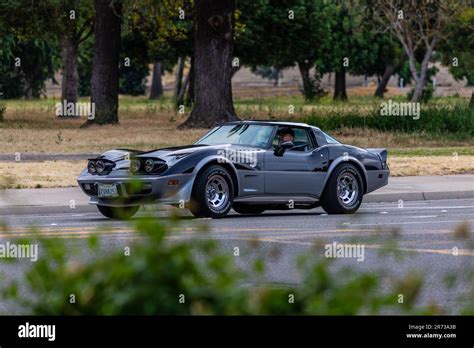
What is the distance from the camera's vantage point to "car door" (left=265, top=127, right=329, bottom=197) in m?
17.5

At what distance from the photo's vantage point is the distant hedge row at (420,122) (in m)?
33.2

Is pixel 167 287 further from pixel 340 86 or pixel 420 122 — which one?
pixel 340 86

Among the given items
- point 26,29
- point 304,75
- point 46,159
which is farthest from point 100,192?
point 304,75

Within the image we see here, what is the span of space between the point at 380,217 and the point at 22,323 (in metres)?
12.6

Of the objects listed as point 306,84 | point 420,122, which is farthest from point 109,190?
point 306,84

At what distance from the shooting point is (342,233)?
587 inches

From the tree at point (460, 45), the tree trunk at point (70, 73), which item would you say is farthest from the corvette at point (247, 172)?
the tree at point (460, 45)

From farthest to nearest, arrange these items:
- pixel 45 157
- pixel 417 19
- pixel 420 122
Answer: pixel 417 19 < pixel 420 122 < pixel 45 157

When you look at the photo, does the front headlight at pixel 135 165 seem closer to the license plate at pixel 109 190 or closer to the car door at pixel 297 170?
the license plate at pixel 109 190

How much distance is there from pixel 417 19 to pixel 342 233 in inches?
1964

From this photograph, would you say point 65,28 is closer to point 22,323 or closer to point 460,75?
point 22,323

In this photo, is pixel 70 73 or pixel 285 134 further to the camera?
pixel 70 73

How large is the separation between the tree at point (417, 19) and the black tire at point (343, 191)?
39.3m

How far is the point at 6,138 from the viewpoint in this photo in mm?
32062
